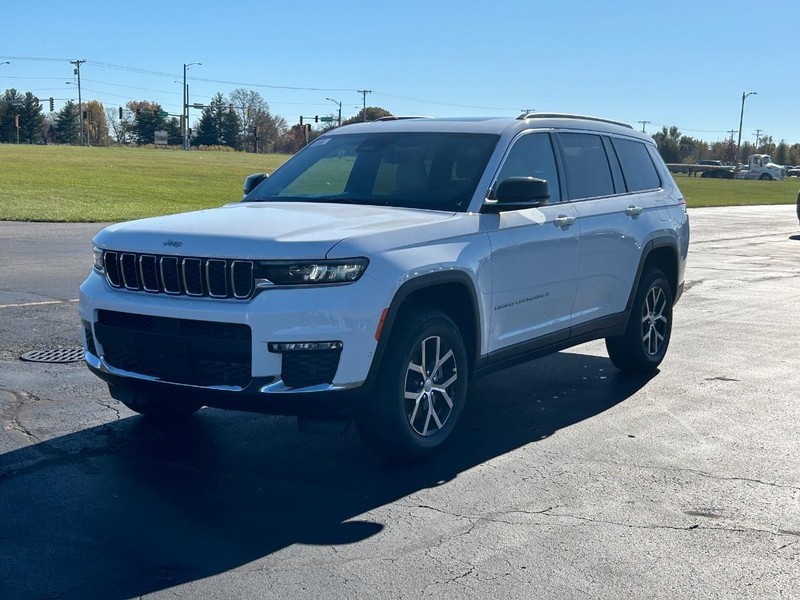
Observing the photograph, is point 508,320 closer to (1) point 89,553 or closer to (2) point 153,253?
(2) point 153,253

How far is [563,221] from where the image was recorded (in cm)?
681

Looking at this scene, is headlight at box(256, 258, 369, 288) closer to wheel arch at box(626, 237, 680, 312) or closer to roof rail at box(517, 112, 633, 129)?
roof rail at box(517, 112, 633, 129)

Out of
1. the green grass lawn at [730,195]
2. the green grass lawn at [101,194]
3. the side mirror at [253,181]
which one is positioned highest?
the side mirror at [253,181]

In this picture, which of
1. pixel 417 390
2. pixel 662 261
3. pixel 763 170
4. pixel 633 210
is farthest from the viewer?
pixel 763 170

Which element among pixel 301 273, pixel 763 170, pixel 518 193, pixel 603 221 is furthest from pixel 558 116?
pixel 763 170

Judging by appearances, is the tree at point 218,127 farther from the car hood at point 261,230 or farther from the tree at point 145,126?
the car hood at point 261,230

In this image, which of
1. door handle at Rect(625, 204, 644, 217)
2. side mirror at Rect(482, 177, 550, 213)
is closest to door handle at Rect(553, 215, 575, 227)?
side mirror at Rect(482, 177, 550, 213)

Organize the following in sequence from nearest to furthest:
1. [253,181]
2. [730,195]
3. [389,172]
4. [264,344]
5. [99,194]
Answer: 1. [264,344]
2. [389,172]
3. [253,181]
4. [99,194]
5. [730,195]

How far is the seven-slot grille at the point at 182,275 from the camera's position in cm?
508

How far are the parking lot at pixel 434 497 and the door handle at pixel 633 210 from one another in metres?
1.31

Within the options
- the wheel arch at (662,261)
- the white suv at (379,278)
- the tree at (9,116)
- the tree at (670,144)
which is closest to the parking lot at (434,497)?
the white suv at (379,278)

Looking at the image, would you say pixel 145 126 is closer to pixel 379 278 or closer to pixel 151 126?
pixel 151 126

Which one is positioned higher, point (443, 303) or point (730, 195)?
point (443, 303)

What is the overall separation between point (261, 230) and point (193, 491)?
135cm
